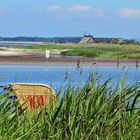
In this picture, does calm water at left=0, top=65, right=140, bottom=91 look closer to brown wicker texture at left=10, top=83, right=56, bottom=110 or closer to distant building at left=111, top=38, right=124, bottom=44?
brown wicker texture at left=10, top=83, right=56, bottom=110

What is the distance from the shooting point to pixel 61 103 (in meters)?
7.41

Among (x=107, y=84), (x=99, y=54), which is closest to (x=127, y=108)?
(x=107, y=84)

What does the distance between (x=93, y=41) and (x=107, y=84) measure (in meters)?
98.7

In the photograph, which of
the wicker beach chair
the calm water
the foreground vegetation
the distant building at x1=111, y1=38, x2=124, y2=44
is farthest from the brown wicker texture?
the distant building at x1=111, y1=38, x2=124, y2=44

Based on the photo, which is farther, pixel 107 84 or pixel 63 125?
pixel 107 84

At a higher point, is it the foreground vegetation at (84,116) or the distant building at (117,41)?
the foreground vegetation at (84,116)

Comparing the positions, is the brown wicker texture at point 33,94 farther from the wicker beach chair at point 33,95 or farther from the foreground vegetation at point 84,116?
the foreground vegetation at point 84,116

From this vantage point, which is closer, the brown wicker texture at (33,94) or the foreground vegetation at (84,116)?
the foreground vegetation at (84,116)

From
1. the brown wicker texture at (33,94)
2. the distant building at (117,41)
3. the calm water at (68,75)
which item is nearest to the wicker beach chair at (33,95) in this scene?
the brown wicker texture at (33,94)

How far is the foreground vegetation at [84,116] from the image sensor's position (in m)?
6.99

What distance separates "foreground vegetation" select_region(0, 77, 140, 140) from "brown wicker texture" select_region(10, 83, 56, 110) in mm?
241

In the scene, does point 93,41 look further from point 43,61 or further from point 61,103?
point 61,103

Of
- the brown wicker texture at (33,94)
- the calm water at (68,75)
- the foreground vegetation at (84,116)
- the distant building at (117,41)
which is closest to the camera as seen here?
the foreground vegetation at (84,116)

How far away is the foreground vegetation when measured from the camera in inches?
275
